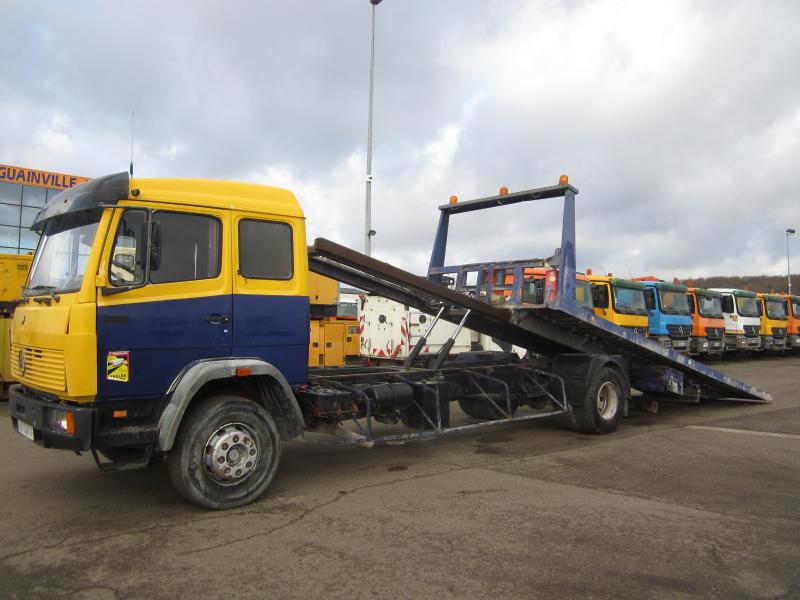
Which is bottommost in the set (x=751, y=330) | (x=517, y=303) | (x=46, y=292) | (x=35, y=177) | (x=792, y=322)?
(x=46, y=292)

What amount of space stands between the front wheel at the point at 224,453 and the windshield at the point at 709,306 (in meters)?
20.1

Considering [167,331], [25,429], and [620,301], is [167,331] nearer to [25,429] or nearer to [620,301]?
[25,429]

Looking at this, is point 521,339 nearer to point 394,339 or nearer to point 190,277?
point 190,277

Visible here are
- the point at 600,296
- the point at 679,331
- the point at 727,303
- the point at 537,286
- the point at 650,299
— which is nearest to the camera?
the point at 537,286

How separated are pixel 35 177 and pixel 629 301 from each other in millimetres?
24617

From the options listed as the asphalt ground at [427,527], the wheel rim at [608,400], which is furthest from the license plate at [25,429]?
the wheel rim at [608,400]

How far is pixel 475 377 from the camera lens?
7879mm

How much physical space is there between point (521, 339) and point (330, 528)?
522cm

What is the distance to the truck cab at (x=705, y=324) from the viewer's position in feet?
69.8

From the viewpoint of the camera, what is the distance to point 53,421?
15.4 ft

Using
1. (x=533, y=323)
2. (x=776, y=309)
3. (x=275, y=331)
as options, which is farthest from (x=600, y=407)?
(x=776, y=309)

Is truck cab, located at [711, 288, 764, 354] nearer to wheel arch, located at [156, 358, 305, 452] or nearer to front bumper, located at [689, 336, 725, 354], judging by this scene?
front bumper, located at [689, 336, 725, 354]

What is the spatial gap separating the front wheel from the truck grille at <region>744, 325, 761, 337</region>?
2397 centimetres

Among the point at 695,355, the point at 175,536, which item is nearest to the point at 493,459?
the point at 175,536
